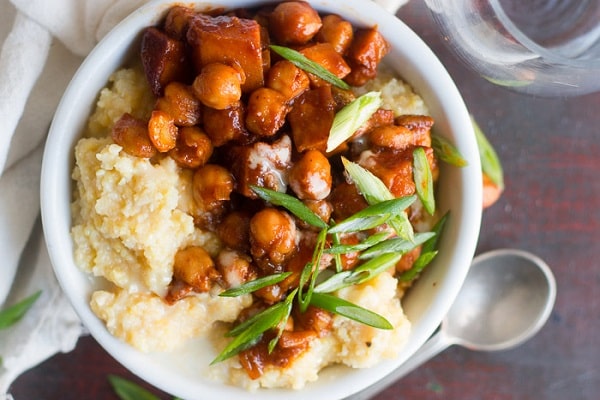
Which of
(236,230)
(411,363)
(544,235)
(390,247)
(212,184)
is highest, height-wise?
(212,184)

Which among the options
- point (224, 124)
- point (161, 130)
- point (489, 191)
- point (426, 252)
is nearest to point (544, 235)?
point (489, 191)

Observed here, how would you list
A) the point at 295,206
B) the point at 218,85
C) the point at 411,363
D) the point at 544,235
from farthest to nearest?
the point at 544,235, the point at 411,363, the point at 295,206, the point at 218,85

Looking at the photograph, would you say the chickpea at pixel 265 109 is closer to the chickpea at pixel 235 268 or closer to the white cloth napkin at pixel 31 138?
the chickpea at pixel 235 268

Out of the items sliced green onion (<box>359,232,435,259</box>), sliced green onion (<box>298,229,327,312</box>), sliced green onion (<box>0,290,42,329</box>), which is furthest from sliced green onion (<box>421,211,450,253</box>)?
sliced green onion (<box>0,290,42,329</box>)

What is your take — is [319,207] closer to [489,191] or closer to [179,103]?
[179,103]

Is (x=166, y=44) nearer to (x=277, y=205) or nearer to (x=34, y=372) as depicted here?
(x=277, y=205)

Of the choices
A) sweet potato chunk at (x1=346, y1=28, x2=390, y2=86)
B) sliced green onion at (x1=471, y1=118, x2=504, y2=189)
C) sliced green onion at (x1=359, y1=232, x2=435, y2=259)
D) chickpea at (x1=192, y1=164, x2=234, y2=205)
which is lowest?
sliced green onion at (x1=471, y1=118, x2=504, y2=189)

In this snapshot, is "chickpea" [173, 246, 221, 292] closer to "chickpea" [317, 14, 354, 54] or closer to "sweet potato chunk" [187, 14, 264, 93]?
"sweet potato chunk" [187, 14, 264, 93]
